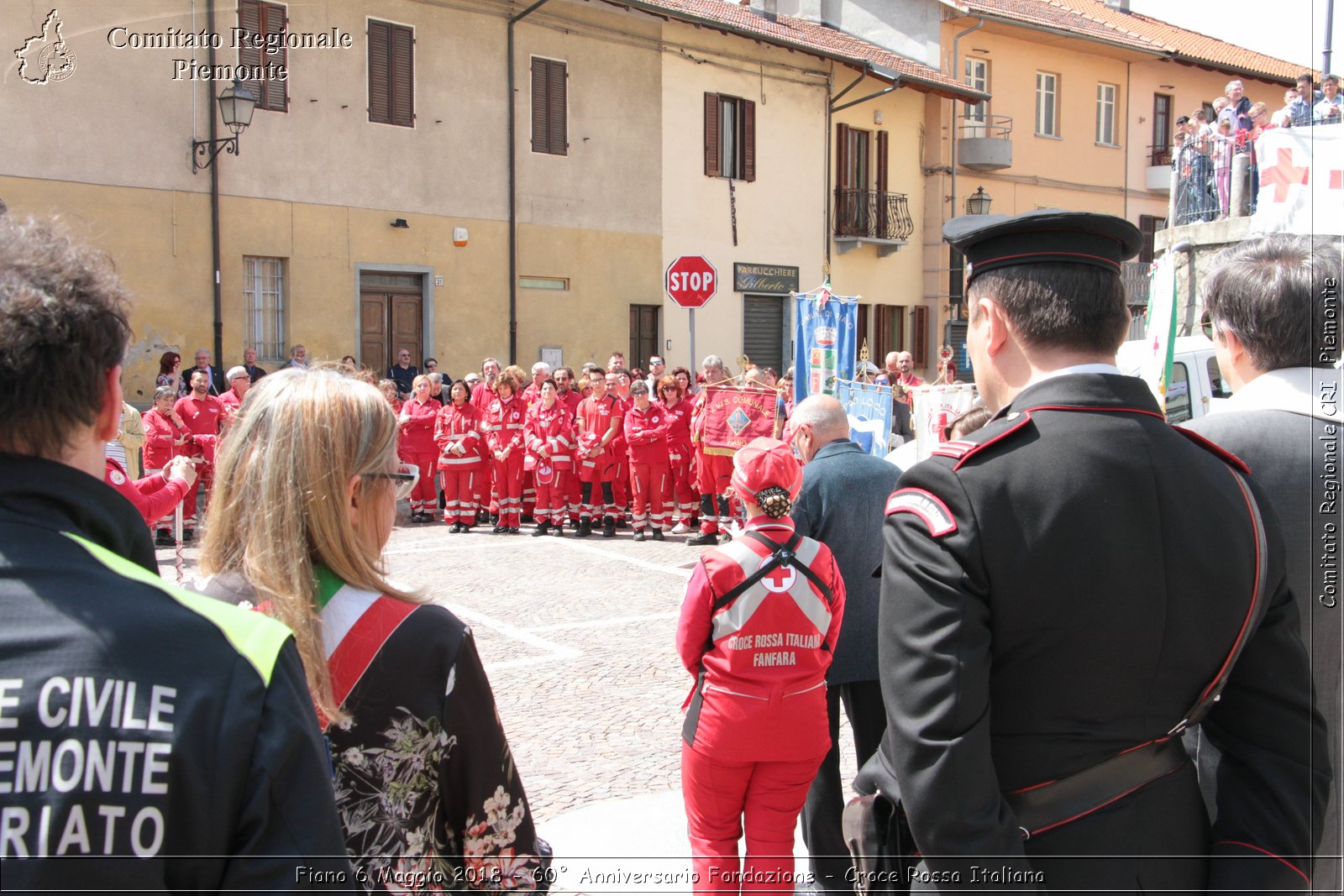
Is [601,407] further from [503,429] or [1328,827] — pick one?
[1328,827]

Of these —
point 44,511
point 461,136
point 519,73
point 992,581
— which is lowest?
point 992,581

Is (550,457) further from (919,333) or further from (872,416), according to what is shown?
(919,333)

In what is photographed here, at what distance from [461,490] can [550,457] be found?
154 cm

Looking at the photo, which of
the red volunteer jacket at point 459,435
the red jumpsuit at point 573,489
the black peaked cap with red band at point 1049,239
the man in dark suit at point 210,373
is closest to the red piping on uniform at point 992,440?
the black peaked cap with red band at point 1049,239

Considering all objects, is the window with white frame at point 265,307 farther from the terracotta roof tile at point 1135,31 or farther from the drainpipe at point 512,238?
the terracotta roof tile at point 1135,31

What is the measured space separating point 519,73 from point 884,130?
11.5 meters

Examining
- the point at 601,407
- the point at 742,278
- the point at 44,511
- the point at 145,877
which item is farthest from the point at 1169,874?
the point at 742,278

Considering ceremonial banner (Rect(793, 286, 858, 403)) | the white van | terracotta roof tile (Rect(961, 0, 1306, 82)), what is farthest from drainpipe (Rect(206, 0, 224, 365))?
terracotta roof tile (Rect(961, 0, 1306, 82))

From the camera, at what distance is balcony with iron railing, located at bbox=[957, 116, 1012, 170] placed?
3091cm

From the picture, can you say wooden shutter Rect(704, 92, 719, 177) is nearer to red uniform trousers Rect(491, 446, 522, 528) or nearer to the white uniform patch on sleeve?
red uniform trousers Rect(491, 446, 522, 528)

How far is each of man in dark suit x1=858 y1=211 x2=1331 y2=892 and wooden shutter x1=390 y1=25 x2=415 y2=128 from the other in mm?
20319

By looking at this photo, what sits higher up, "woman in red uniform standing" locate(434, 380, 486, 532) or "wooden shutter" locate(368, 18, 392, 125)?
"wooden shutter" locate(368, 18, 392, 125)

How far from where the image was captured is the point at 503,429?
50.6 ft

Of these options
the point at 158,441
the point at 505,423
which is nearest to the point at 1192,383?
the point at 505,423
